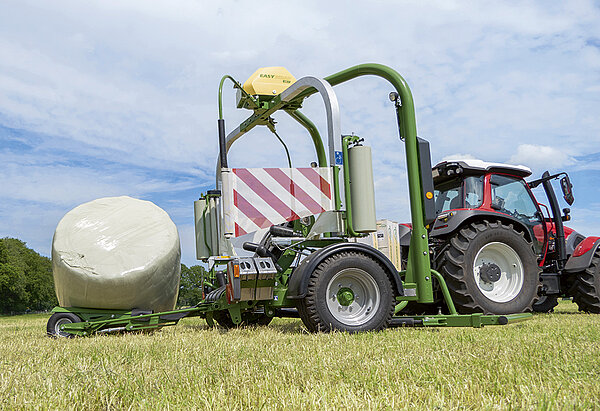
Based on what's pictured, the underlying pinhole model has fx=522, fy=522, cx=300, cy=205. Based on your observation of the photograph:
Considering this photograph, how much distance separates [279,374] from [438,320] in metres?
2.83

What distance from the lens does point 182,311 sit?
5.47 m

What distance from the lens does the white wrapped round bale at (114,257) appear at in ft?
18.3

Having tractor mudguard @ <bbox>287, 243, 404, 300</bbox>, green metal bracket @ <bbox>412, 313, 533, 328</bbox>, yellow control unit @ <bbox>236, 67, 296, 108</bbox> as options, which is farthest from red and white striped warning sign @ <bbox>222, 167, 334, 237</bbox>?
yellow control unit @ <bbox>236, 67, 296, 108</bbox>

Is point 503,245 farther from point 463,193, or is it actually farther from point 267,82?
point 267,82

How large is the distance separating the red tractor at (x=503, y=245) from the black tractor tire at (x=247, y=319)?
79.0 inches

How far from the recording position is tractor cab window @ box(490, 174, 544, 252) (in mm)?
6938

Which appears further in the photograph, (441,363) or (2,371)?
(2,371)

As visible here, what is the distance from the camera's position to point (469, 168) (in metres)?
6.74

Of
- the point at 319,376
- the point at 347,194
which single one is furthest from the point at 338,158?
the point at 319,376

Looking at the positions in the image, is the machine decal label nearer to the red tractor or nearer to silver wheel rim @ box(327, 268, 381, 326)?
silver wheel rim @ box(327, 268, 381, 326)

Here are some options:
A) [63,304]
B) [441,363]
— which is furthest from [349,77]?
[63,304]

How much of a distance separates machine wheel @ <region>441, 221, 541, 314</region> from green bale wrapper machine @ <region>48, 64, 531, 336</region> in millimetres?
487

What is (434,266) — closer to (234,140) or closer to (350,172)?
(350,172)

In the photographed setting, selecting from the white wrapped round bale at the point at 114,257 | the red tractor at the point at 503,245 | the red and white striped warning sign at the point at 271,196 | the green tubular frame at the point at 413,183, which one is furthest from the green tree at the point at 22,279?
the green tubular frame at the point at 413,183
